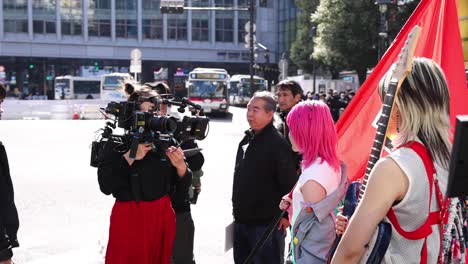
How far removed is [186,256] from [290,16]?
66.5m

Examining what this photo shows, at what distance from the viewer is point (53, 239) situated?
22.7ft

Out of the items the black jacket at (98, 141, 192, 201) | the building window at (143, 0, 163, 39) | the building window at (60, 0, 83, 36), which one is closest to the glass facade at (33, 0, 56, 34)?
the building window at (60, 0, 83, 36)

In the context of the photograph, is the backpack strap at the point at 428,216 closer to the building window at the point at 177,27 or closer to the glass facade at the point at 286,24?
the glass facade at the point at 286,24

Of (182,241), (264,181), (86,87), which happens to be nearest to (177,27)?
(86,87)

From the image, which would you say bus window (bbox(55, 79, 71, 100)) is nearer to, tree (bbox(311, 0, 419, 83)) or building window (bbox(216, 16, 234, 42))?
building window (bbox(216, 16, 234, 42))

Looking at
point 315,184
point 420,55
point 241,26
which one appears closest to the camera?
point 315,184

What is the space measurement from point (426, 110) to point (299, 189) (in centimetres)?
112

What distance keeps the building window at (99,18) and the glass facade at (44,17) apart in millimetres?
4066

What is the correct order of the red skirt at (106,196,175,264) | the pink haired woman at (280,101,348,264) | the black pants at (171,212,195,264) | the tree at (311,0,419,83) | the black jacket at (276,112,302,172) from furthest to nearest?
the tree at (311,0,419,83) → the black jacket at (276,112,302,172) → the black pants at (171,212,195,264) → the red skirt at (106,196,175,264) → the pink haired woman at (280,101,348,264)

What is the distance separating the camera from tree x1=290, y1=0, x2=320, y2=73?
4669 cm

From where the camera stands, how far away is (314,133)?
129 inches

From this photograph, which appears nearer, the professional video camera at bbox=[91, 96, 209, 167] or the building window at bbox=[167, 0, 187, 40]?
the professional video camera at bbox=[91, 96, 209, 167]

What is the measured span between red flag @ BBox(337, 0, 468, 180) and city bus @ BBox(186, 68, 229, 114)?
1158 inches

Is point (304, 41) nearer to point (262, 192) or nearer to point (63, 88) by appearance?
point (63, 88)
